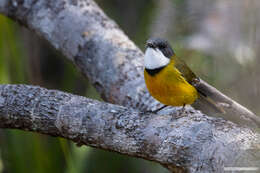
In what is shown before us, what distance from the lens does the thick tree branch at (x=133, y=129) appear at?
5.35 feet

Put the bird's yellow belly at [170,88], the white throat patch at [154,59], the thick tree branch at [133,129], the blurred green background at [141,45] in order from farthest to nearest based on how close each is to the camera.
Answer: the blurred green background at [141,45], the white throat patch at [154,59], the bird's yellow belly at [170,88], the thick tree branch at [133,129]

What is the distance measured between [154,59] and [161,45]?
Answer: 0.13 m

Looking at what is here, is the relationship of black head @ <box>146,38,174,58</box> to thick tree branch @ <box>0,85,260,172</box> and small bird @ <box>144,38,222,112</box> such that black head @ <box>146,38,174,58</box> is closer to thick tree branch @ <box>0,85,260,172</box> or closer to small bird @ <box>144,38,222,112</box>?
small bird @ <box>144,38,222,112</box>

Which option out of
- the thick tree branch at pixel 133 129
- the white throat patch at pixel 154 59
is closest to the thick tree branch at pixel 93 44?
the white throat patch at pixel 154 59

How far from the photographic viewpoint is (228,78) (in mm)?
3576

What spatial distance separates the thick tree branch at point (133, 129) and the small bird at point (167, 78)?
352 mm

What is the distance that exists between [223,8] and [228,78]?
74 centimetres

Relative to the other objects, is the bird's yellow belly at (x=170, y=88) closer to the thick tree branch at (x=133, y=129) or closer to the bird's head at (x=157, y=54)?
the bird's head at (x=157, y=54)

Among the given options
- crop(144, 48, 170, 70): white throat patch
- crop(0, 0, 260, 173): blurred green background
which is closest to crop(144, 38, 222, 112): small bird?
crop(144, 48, 170, 70): white throat patch

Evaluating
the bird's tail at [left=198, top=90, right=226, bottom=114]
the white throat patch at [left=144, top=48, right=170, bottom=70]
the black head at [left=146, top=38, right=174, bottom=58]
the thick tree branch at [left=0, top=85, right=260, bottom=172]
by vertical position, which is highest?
the black head at [left=146, top=38, right=174, bottom=58]

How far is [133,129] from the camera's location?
1928 mm

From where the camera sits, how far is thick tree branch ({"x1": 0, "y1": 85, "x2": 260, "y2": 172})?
1631mm

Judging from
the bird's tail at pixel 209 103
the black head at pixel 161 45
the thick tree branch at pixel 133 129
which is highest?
the black head at pixel 161 45

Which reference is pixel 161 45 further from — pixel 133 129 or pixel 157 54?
pixel 133 129
